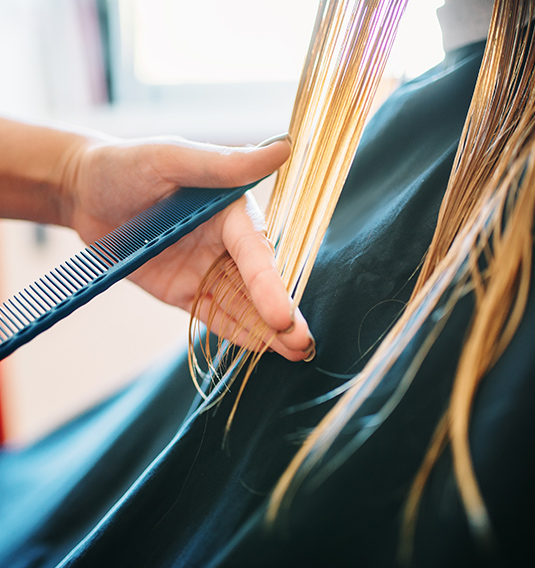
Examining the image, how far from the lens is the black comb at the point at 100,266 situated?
0.32 meters

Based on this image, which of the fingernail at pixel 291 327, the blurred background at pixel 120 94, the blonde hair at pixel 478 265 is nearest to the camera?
the blonde hair at pixel 478 265

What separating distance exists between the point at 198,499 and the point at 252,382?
0.30ft

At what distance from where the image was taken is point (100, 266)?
363 millimetres

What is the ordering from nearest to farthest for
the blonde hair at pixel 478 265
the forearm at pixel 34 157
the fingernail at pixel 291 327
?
the blonde hair at pixel 478 265 < the fingernail at pixel 291 327 < the forearm at pixel 34 157

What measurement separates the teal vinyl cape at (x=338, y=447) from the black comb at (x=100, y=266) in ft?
0.41

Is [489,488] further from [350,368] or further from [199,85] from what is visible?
[199,85]

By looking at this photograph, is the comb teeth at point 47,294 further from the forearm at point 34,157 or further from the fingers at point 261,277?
the forearm at point 34,157

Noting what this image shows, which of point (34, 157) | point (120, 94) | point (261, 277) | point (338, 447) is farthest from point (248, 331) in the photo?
point (120, 94)

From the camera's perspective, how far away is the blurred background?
1230mm

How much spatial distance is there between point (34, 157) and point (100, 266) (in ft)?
0.99

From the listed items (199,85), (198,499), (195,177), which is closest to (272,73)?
(199,85)

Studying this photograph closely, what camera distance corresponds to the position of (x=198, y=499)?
1.02 ft

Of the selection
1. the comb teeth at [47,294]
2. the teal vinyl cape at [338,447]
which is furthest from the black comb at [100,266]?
the teal vinyl cape at [338,447]

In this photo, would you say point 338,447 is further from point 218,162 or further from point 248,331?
point 218,162
